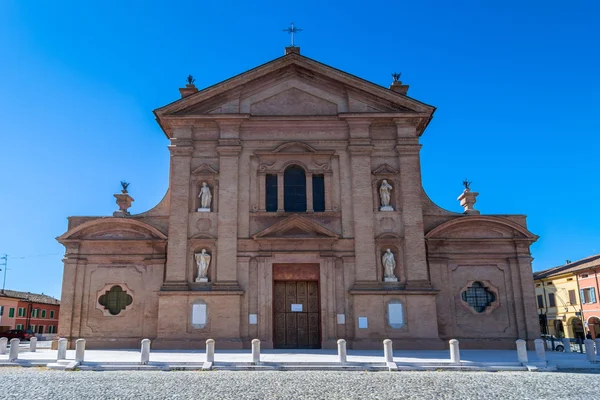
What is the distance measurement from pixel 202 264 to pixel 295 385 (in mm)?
10648

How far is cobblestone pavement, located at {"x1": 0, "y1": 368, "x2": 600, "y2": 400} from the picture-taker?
1131 centimetres

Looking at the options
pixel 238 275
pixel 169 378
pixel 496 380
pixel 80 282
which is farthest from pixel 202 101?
pixel 496 380

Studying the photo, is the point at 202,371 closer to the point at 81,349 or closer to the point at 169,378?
the point at 169,378

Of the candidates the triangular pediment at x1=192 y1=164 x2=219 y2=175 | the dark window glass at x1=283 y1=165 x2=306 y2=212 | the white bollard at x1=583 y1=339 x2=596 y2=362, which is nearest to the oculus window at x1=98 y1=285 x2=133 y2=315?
the triangular pediment at x1=192 y1=164 x2=219 y2=175

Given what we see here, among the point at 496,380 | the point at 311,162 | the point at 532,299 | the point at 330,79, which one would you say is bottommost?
the point at 496,380

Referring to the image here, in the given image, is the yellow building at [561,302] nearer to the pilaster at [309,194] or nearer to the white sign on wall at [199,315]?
the pilaster at [309,194]

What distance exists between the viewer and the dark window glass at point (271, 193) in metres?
23.4

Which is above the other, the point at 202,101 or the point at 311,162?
the point at 202,101

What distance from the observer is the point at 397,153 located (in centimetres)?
2370

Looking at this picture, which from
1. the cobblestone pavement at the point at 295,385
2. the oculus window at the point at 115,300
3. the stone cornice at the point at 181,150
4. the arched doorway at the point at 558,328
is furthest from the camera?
the arched doorway at the point at 558,328

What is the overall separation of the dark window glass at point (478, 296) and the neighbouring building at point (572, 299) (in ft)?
74.6

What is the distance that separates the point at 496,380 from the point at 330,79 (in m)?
15.5

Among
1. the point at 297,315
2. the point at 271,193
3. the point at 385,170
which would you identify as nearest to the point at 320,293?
the point at 297,315

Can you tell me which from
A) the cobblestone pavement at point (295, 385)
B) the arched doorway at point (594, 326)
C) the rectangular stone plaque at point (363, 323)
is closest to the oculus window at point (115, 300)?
the cobblestone pavement at point (295, 385)
